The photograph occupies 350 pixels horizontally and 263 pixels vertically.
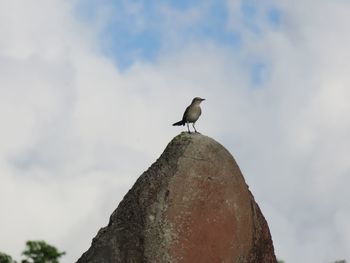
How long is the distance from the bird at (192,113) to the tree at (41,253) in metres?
16.1

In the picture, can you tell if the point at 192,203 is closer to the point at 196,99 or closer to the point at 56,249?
the point at 196,99

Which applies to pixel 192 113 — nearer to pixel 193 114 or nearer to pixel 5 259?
pixel 193 114

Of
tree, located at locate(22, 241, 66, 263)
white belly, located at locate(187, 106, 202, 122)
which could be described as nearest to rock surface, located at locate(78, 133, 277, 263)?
white belly, located at locate(187, 106, 202, 122)

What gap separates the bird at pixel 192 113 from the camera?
45.6 feet

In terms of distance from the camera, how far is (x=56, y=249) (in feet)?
96.8

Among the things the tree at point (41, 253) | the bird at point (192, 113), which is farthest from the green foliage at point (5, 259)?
the bird at point (192, 113)

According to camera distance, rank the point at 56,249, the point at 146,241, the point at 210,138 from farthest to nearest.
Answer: the point at 56,249
the point at 210,138
the point at 146,241

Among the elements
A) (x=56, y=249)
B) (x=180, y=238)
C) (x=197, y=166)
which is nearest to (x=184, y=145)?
(x=197, y=166)

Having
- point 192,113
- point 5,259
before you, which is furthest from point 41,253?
point 192,113

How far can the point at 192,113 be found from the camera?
13.9m

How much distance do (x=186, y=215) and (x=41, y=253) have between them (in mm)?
17205

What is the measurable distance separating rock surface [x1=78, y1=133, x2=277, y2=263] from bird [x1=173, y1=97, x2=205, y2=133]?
449mm

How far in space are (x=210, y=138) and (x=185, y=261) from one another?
76.5 inches

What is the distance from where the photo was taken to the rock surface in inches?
498
